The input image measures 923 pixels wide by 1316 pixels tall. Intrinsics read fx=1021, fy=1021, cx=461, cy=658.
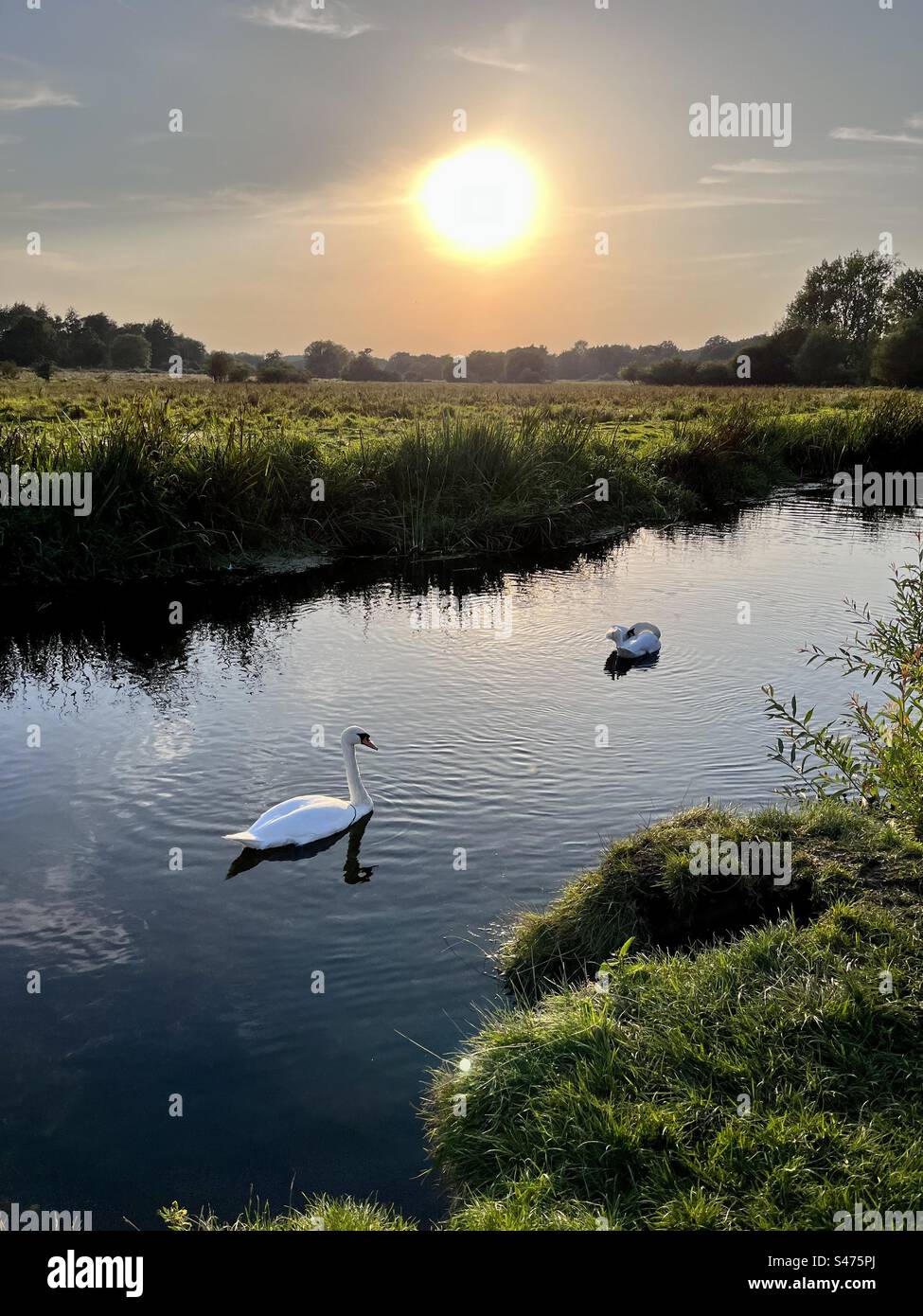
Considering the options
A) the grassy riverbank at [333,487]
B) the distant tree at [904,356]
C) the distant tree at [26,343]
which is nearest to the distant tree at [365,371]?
the distant tree at [26,343]

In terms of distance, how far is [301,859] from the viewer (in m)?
8.95

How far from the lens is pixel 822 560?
875 inches

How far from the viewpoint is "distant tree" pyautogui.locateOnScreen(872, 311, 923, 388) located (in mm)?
78938

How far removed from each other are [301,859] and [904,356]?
8344 cm

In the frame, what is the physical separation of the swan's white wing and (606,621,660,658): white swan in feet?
21.2

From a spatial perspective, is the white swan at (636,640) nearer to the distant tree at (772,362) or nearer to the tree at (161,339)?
the distant tree at (772,362)

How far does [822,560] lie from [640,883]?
16.7 metres

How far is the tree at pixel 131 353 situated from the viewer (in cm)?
11050

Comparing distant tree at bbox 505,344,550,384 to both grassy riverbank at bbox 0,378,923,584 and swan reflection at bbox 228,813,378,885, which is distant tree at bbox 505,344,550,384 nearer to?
grassy riverbank at bbox 0,378,923,584

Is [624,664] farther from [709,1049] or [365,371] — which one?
[365,371]

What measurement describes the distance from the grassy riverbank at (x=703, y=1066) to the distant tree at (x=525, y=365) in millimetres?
123138

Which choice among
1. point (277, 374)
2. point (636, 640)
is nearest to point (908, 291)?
point (277, 374)
